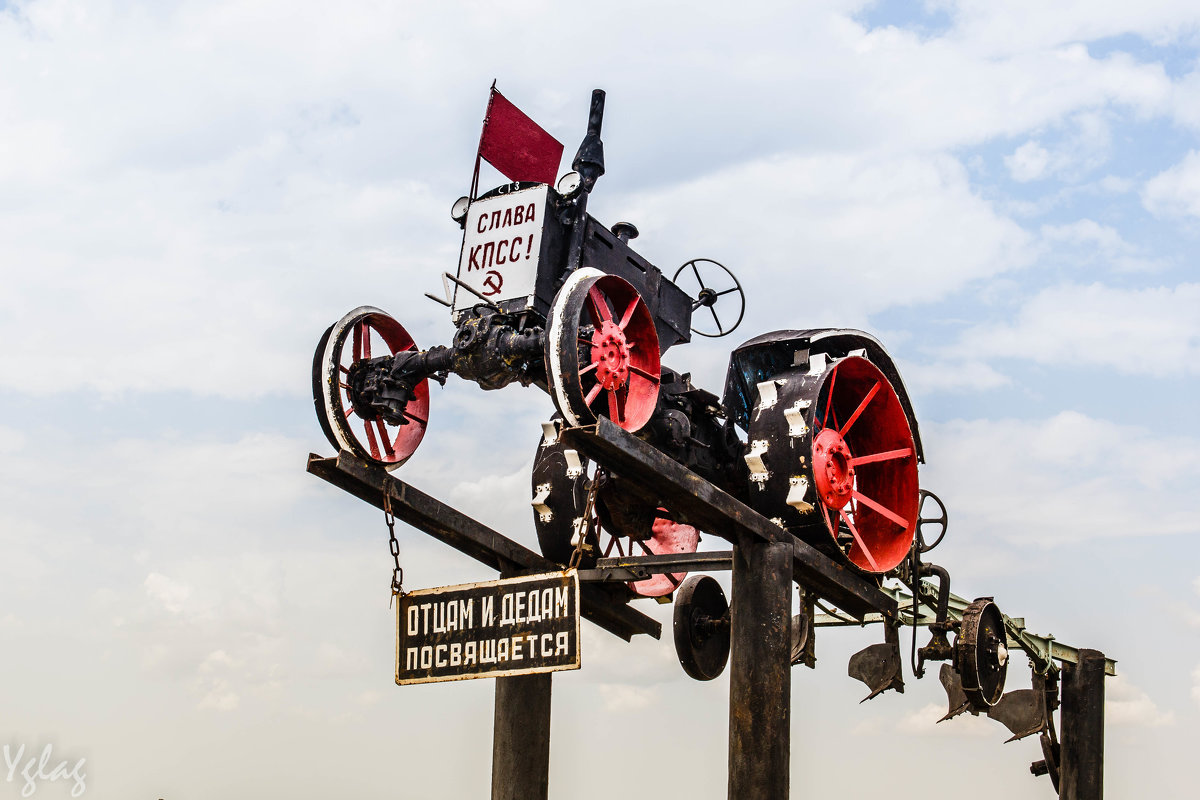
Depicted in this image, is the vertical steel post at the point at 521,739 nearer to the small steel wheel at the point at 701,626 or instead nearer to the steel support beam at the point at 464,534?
the steel support beam at the point at 464,534

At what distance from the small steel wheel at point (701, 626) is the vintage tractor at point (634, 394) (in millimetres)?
15

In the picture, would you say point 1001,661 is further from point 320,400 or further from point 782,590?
point 320,400

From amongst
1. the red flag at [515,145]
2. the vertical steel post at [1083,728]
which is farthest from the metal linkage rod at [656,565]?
the vertical steel post at [1083,728]

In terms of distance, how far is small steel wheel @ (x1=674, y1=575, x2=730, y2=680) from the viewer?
33.6 feet

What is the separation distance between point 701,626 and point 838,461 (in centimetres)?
174

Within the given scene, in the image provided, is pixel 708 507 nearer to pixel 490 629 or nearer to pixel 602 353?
pixel 602 353

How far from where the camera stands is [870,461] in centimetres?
1012

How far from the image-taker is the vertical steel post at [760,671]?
8234 mm

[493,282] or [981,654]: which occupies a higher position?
[493,282]

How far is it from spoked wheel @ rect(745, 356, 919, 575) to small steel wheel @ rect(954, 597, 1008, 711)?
36.8 inches

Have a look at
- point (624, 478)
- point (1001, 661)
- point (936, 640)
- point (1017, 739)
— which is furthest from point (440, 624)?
point (1017, 739)

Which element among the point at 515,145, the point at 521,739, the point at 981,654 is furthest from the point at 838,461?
the point at 515,145

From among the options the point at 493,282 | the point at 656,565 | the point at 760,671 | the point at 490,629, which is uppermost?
the point at 493,282

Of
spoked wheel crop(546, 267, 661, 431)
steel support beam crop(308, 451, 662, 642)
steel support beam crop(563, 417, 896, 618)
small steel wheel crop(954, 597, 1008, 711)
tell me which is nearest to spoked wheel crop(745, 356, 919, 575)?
steel support beam crop(563, 417, 896, 618)
